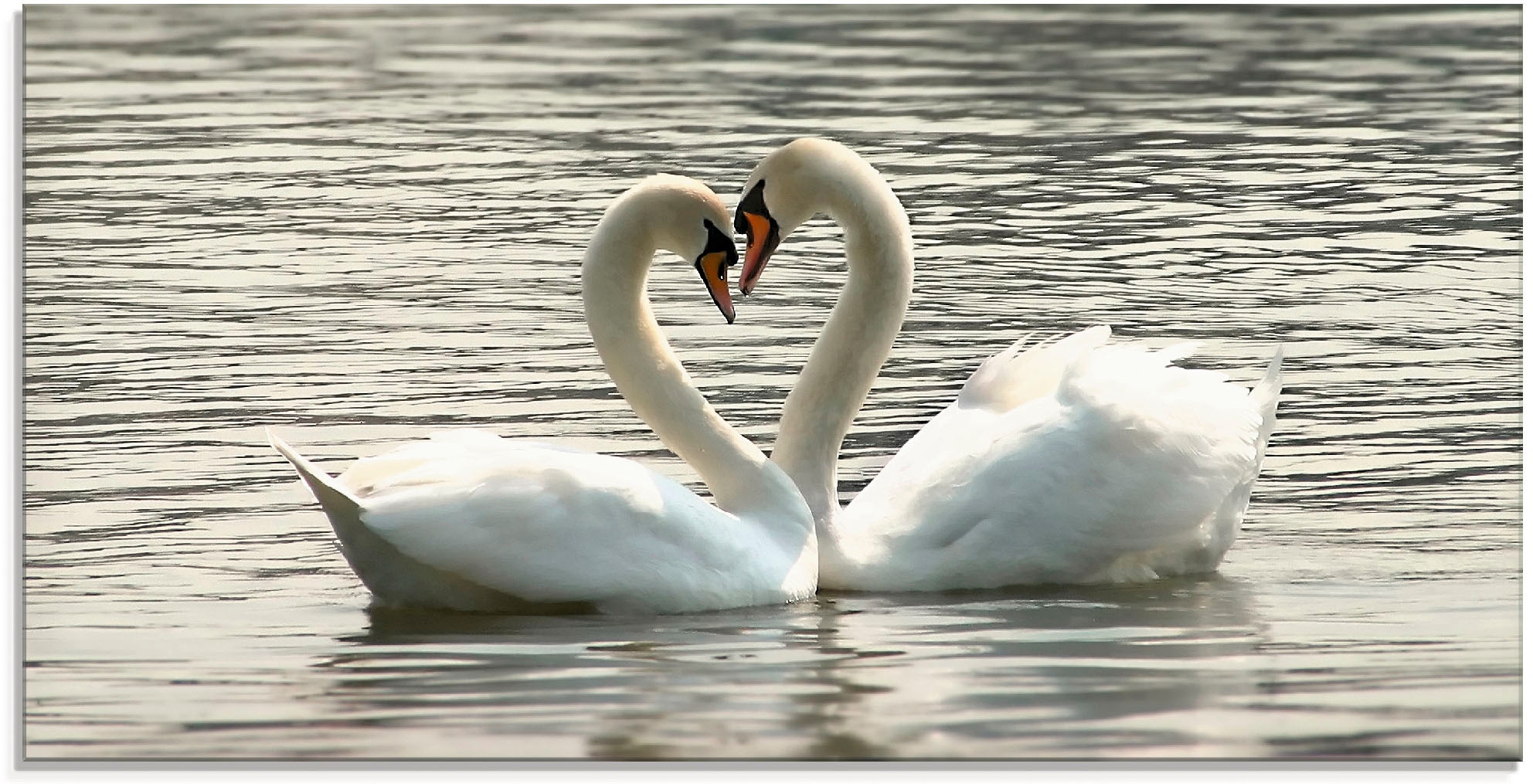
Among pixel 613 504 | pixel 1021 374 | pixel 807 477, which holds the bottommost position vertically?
pixel 807 477

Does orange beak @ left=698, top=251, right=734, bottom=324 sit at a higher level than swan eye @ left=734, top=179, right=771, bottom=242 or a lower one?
lower

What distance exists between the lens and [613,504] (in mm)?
7293

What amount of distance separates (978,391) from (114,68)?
702cm

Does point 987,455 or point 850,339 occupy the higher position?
point 850,339

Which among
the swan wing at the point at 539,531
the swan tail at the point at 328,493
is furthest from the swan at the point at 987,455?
the swan tail at the point at 328,493

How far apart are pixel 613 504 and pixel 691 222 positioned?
944 millimetres

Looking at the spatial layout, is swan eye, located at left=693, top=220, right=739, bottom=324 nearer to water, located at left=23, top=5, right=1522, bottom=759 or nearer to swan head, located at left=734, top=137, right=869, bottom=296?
swan head, located at left=734, top=137, right=869, bottom=296

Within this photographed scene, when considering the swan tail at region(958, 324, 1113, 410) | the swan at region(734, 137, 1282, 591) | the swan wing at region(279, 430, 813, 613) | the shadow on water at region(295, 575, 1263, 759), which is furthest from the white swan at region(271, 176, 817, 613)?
the swan tail at region(958, 324, 1113, 410)

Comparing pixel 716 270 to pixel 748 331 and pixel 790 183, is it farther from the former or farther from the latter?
pixel 748 331

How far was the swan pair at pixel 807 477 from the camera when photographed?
726cm

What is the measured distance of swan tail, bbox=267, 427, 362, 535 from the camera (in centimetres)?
704

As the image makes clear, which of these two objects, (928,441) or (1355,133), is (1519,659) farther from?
(1355,133)

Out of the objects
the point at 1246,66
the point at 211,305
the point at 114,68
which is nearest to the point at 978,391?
the point at 211,305

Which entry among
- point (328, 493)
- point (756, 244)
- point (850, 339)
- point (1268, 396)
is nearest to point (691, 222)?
point (756, 244)
